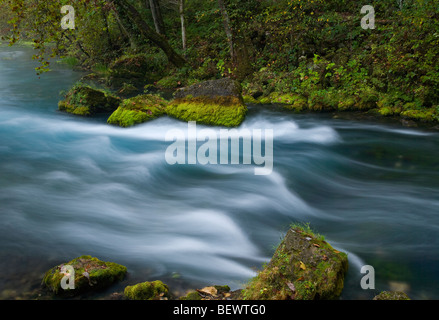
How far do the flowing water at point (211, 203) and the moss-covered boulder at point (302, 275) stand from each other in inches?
13.2

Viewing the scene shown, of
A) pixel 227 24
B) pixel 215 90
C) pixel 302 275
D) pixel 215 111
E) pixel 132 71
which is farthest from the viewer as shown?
pixel 132 71

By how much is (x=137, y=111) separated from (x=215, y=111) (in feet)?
7.85

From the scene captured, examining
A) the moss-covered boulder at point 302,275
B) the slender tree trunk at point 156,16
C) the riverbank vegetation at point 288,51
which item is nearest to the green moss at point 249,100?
the riverbank vegetation at point 288,51

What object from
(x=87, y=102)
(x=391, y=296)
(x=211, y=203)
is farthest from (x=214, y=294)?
(x=87, y=102)

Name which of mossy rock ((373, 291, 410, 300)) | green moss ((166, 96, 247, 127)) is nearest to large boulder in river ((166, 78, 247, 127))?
green moss ((166, 96, 247, 127))

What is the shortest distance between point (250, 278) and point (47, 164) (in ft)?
18.3

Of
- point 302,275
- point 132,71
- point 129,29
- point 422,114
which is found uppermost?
point 129,29

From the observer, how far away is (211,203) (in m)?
5.93

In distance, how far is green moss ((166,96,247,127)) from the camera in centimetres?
930

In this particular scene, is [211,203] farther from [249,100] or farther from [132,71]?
[132,71]

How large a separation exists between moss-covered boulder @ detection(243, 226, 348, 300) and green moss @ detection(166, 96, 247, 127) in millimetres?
5959

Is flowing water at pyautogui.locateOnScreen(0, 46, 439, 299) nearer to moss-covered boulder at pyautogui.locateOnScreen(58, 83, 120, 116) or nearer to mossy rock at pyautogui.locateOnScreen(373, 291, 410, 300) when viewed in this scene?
mossy rock at pyautogui.locateOnScreen(373, 291, 410, 300)

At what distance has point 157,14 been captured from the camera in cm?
1675
